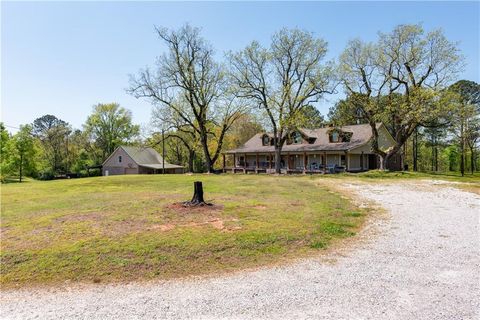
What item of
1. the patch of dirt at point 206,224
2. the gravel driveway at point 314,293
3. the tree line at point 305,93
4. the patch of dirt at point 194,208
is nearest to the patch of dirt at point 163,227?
the patch of dirt at point 206,224

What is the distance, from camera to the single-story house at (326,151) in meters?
32.2

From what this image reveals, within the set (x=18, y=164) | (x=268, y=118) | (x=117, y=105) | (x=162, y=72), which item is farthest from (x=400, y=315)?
(x=117, y=105)

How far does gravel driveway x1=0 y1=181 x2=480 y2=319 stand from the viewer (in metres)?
4.12

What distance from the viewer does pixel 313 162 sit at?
35656mm

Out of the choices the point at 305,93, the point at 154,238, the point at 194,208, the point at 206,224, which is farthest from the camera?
the point at 305,93

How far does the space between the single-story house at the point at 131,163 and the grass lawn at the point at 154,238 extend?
3377cm

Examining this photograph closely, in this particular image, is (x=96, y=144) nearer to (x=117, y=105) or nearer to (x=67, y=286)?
(x=117, y=105)

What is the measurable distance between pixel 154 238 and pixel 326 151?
27315 mm

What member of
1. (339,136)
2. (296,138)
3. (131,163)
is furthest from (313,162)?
(131,163)

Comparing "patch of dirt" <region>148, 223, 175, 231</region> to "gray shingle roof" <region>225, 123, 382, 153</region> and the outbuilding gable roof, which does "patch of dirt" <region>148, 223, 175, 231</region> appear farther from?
the outbuilding gable roof

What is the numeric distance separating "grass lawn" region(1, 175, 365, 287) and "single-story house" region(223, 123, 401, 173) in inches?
853

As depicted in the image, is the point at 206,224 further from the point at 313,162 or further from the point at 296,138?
the point at 296,138

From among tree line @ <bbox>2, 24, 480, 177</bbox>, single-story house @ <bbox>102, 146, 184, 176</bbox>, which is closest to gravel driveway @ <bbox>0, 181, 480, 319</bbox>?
tree line @ <bbox>2, 24, 480, 177</bbox>

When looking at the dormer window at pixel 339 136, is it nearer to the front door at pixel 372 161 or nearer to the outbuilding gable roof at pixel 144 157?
the front door at pixel 372 161
